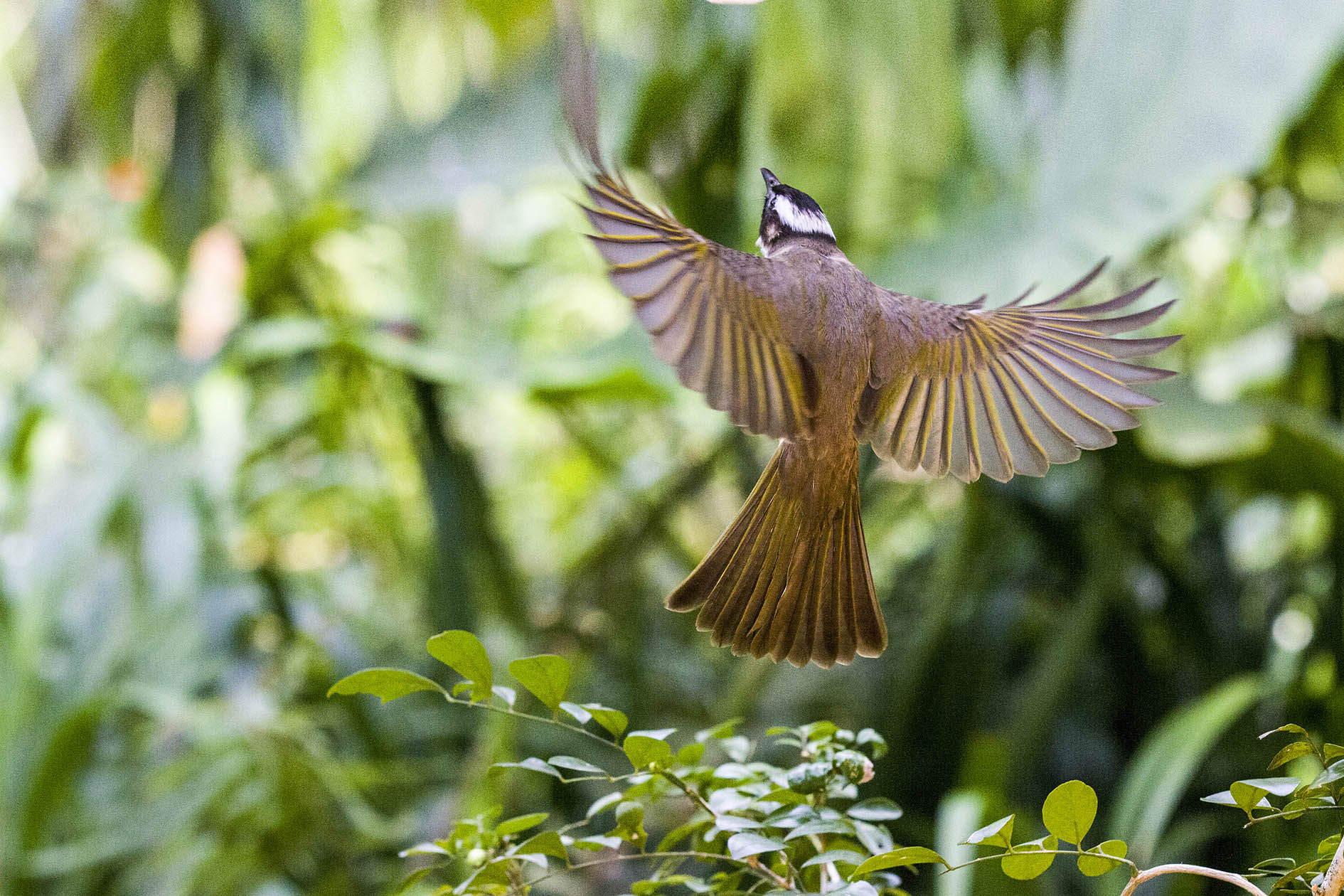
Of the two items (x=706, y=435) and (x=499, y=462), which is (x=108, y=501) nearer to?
(x=706, y=435)

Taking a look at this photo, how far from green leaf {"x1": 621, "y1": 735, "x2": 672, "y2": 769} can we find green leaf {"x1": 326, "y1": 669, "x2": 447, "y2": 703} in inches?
2.3

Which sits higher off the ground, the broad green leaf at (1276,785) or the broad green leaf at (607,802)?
the broad green leaf at (1276,785)

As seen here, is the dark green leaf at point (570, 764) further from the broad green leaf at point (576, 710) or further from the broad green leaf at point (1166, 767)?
the broad green leaf at point (1166, 767)

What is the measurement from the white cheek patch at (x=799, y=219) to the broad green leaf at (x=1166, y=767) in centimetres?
83

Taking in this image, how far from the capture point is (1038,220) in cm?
73

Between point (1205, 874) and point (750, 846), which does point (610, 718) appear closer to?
point (750, 846)

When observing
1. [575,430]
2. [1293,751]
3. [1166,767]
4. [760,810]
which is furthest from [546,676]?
[575,430]

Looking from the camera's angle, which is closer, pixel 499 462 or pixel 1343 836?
pixel 1343 836

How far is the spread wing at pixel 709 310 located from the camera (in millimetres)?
241

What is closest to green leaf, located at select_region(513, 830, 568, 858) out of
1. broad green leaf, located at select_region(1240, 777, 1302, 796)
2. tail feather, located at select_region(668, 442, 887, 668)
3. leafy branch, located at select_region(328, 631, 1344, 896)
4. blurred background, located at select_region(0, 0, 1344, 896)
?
leafy branch, located at select_region(328, 631, 1344, 896)

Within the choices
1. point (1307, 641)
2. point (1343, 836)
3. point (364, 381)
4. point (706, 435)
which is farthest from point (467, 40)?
point (1343, 836)

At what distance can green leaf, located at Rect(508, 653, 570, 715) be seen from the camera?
345 mm

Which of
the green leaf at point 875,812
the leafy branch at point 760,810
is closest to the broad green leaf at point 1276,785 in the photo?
the leafy branch at point 760,810

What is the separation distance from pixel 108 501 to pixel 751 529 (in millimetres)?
1050
